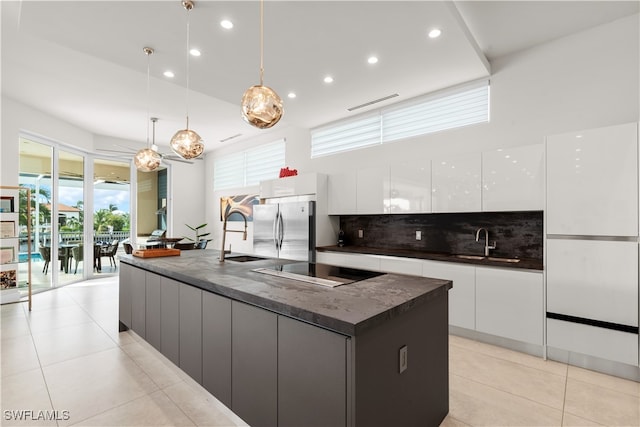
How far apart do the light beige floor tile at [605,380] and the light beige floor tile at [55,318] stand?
5.41m

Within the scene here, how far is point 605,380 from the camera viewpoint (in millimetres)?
2486

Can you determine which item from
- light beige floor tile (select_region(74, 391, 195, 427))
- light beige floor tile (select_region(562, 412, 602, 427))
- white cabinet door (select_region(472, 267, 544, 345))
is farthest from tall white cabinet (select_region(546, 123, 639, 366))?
light beige floor tile (select_region(74, 391, 195, 427))

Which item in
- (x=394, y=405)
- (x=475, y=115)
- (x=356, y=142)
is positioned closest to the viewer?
(x=394, y=405)

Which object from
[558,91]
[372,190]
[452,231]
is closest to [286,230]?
[372,190]

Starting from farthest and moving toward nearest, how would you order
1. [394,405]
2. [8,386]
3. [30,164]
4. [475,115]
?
1. [30,164]
2. [475,115]
3. [8,386]
4. [394,405]

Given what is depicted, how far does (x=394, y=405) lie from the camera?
4.84ft

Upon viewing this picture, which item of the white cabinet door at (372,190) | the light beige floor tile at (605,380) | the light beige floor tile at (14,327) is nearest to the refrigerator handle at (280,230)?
the white cabinet door at (372,190)

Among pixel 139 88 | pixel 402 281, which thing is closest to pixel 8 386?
pixel 402 281

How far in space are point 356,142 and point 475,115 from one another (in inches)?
71.5

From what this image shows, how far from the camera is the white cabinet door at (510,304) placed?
2.86m

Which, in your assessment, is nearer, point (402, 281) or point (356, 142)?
point (402, 281)

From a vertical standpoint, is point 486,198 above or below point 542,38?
below

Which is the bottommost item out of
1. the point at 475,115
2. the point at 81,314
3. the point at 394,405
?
the point at 81,314

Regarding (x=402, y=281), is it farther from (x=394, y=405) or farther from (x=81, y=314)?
(x=81, y=314)
